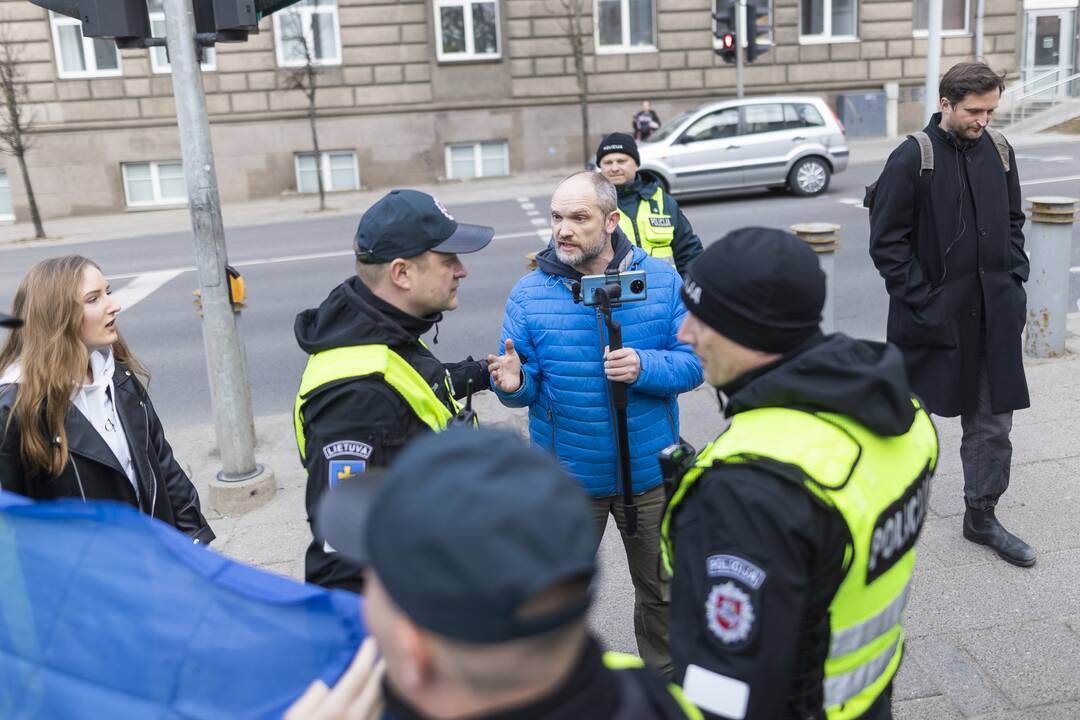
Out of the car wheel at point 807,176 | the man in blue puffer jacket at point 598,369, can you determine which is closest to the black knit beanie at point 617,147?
the man in blue puffer jacket at point 598,369

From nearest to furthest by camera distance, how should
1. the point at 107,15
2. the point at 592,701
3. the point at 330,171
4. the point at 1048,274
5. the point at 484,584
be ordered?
the point at 484,584 → the point at 592,701 → the point at 107,15 → the point at 1048,274 → the point at 330,171

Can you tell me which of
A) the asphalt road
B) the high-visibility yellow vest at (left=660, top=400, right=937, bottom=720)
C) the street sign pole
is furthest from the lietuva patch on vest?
the asphalt road

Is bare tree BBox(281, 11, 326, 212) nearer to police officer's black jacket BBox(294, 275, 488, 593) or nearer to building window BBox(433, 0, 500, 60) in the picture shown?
building window BBox(433, 0, 500, 60)

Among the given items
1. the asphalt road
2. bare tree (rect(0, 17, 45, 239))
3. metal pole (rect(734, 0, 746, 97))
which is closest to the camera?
the asphalt road

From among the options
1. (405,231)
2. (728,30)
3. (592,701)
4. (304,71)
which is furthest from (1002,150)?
(304,71)

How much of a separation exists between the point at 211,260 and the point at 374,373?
3496 mm

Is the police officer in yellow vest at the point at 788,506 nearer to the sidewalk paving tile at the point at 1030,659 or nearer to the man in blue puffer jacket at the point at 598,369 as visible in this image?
the man in blue puffer jacket at the point at 598,369

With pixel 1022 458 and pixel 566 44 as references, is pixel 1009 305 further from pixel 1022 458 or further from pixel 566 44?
pixel 566 44

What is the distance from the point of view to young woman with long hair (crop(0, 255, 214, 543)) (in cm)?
305

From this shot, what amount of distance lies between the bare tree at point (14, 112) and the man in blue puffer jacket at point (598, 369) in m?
18.7

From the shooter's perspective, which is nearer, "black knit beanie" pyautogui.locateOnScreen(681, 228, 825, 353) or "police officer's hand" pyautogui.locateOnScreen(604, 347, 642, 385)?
"black knit beanie" pyautogui.locateOnScreen(681, 228, 825, 353)

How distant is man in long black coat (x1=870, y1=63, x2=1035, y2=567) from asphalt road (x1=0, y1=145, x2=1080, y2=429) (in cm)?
432

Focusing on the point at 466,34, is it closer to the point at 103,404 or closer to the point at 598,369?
the point at 598,369

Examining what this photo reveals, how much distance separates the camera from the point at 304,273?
1328cm
